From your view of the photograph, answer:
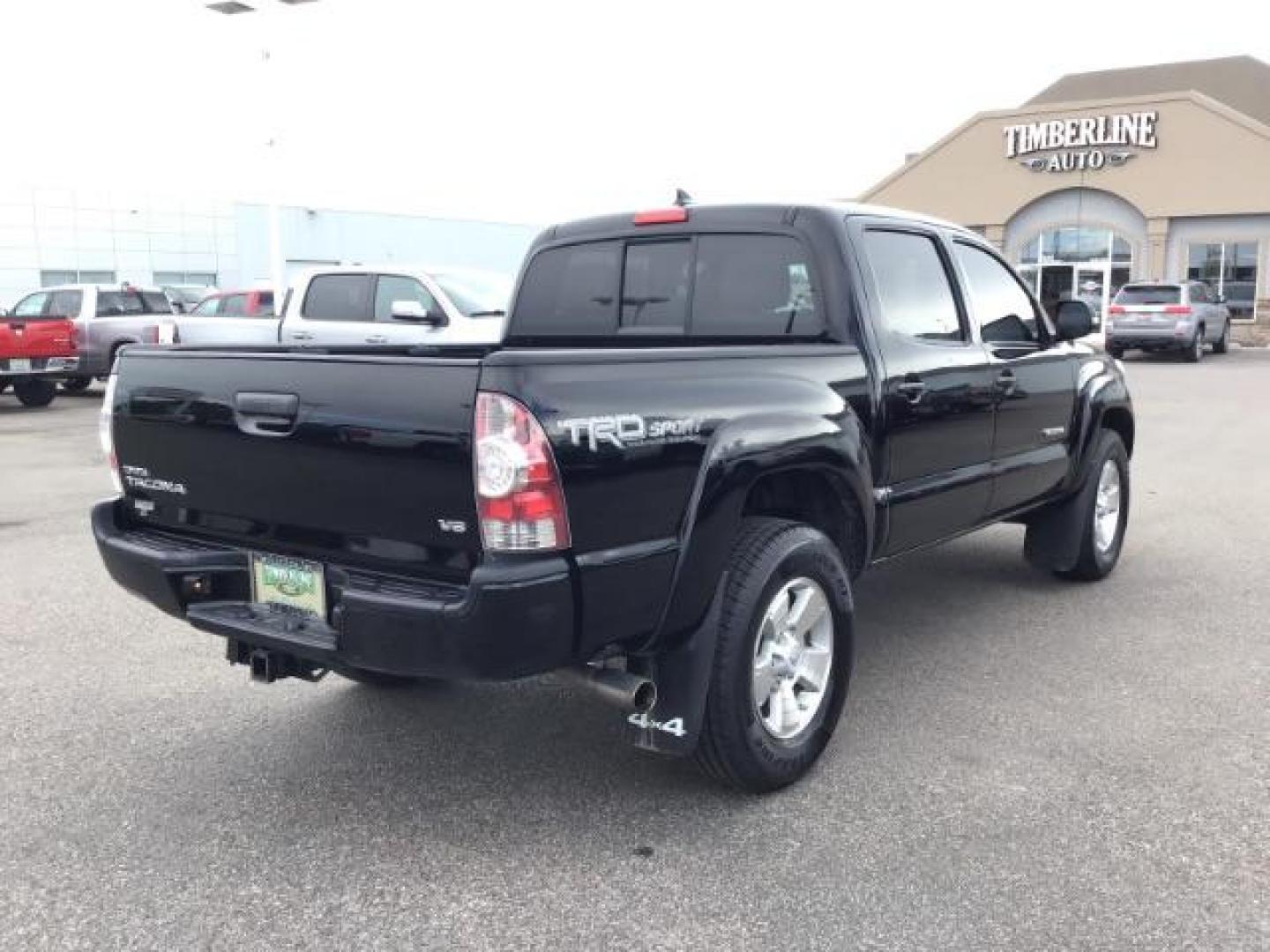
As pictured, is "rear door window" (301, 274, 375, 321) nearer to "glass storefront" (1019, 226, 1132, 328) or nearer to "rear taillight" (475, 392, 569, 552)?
"rear taillight" (475, 392, 569, 552)

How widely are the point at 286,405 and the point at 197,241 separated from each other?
6118 centimetres

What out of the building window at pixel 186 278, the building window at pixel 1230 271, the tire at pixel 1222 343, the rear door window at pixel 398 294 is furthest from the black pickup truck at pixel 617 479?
the building window at pixel 186 278

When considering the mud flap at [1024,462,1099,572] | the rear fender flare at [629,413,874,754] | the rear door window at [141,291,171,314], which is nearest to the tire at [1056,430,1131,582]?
the mud flap at [1024,462,1099,572]

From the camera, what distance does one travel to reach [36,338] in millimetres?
16391

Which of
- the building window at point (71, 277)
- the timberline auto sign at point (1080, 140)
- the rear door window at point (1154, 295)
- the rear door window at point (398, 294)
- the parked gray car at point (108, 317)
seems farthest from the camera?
the building window at point (71, 277)

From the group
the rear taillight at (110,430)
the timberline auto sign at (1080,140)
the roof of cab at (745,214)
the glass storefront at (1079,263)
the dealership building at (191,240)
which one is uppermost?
the timberline auto sign at (1080,140)

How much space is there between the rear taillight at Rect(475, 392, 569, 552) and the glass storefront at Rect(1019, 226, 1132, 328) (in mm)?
34989

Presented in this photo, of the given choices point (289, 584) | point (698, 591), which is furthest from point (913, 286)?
point (289, 584)

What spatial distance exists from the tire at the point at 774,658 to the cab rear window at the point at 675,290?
0.96 meters

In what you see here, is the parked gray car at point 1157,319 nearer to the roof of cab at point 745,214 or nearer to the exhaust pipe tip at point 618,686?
the roof of cab at point 745,214

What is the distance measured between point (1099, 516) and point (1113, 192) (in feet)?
105

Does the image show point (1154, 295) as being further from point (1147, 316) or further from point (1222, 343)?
point (1222, 343)

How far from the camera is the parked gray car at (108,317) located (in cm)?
1723

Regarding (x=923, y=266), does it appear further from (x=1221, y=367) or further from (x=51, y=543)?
(x=1221, y=367)
